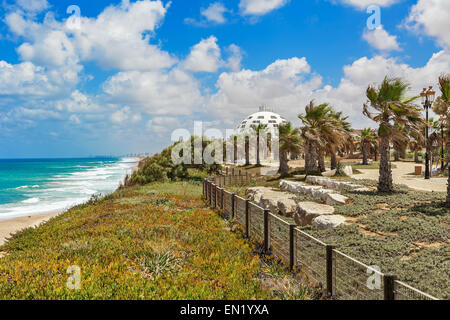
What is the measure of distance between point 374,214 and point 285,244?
528cm

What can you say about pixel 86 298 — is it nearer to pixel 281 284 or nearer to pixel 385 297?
pixel 281 284

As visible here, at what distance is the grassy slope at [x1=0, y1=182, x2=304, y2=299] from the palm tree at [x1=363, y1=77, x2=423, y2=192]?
9768 millimetres

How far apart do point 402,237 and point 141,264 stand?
7.17 m

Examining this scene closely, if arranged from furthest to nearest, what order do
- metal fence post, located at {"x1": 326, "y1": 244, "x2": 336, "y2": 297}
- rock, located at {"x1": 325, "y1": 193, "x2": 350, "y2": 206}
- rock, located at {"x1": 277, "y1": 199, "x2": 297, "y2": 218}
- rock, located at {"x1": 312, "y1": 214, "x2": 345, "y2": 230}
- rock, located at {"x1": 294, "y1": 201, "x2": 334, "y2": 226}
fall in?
rock, located at {"x1": 277, "y1": 199, "x2": 297, "y2": 218}, rock, located at {"x1": 325, "y1": 193, "x2": 350, "y2": 206}, rock, located at {"x1": 294, "y1": 201, "x2": 334, "y2": 226}, rock, located at {"x1": 312, "y1": 214, "x2": 345, "y2": 230}, metal fence post, located at {"x1": 326, "y1": 244, "x2": 336, "y2": 297}

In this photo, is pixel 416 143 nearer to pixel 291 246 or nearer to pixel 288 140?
pixel 288 140

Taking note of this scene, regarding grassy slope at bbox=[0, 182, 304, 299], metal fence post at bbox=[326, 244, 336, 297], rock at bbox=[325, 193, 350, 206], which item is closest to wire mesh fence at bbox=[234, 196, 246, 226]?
grassy slope at bbox=[0, 182, 304, 299]

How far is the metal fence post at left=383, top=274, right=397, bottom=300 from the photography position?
14.5 ft

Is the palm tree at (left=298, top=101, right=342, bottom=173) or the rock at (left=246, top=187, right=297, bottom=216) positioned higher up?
the palm tree at (left=298, top=101, right=342, bottom=173)

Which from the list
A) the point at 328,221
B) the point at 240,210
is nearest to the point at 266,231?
the point at 240,210

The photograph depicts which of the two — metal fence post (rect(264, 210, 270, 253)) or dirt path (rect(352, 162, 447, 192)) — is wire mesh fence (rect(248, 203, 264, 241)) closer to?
metal fence post (rect(264, 210, 270, 253))

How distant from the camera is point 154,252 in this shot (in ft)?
26.4

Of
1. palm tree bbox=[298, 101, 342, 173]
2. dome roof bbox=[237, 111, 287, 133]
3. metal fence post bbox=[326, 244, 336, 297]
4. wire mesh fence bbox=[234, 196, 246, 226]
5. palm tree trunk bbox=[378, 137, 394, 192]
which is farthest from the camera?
dome roof bbox=[237, 111, 287, 133]

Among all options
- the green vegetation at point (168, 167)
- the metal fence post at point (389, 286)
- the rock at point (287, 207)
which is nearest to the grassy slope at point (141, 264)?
the metal fence post at point (389, 286)
